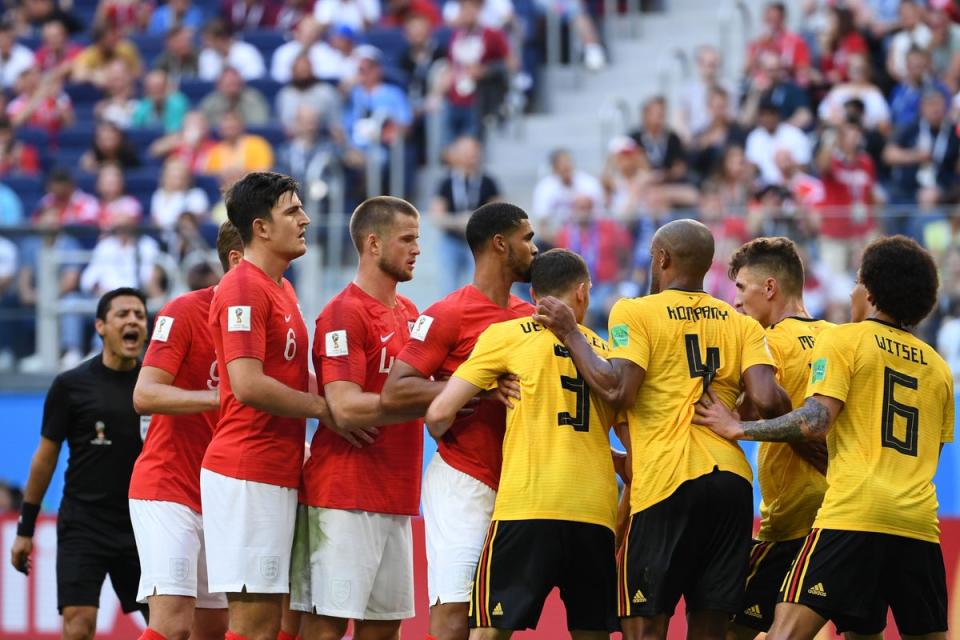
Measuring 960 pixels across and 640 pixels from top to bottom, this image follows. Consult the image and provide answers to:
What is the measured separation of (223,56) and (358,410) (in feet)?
45.1

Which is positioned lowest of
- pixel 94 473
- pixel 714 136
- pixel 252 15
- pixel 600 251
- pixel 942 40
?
pixel 94 473

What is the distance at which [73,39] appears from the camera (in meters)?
22.2

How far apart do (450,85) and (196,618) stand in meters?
11.0

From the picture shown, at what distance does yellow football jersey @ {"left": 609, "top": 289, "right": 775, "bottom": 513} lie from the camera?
288 inches

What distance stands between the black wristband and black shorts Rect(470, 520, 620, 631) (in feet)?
10.9

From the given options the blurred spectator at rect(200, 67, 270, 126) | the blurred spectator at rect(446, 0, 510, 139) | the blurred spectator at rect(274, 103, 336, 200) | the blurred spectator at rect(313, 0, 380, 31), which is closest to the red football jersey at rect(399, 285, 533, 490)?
the blurred spectator at rect(274, 103, 336, 200)

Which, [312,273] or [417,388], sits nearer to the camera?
[417,388]

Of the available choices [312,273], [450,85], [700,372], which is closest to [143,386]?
[700,372]

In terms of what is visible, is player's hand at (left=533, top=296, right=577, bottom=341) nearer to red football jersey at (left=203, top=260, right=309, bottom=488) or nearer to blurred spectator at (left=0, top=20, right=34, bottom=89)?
red football jersey at (left=203, top=260, right=309, bottom=488)

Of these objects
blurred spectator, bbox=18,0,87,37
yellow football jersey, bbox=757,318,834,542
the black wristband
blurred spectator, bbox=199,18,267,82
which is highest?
blurred spectator, bbox=18,0,87,37

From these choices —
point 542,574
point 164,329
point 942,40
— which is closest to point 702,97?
point 942,40

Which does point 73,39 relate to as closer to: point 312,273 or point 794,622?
point 312,273

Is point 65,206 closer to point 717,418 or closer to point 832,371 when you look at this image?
point 717,418

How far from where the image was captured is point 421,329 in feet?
25.2
